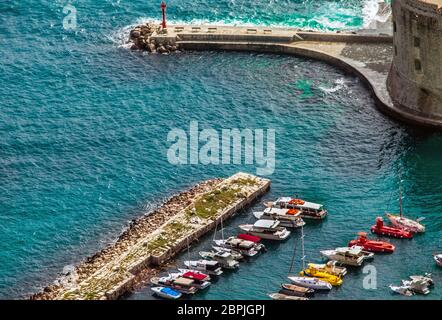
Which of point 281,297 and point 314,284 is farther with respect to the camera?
point 314,284

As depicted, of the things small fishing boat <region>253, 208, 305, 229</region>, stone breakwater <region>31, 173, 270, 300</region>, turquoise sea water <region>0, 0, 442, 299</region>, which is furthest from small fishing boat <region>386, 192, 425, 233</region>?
stone breakwater <region>31, 173, 270, 300</region>

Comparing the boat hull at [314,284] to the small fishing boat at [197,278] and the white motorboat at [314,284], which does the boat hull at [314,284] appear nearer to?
the white motorboat at [314,284]

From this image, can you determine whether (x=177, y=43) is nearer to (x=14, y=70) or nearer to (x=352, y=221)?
(x=14, y=70)

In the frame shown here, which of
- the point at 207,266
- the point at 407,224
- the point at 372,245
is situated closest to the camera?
the point at 207,266

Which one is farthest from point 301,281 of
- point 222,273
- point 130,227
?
point 130,227

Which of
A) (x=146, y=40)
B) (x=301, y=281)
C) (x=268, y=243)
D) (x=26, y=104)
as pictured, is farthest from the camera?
(x=146, y=40)

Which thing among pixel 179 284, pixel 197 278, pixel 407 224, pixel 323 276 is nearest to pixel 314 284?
pixel 323 276

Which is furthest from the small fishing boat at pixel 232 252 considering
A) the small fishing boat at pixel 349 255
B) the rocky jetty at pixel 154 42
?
the rocky jetty at pixel 154 42

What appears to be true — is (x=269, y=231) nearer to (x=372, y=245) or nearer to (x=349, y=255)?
(x=349, y=255)
